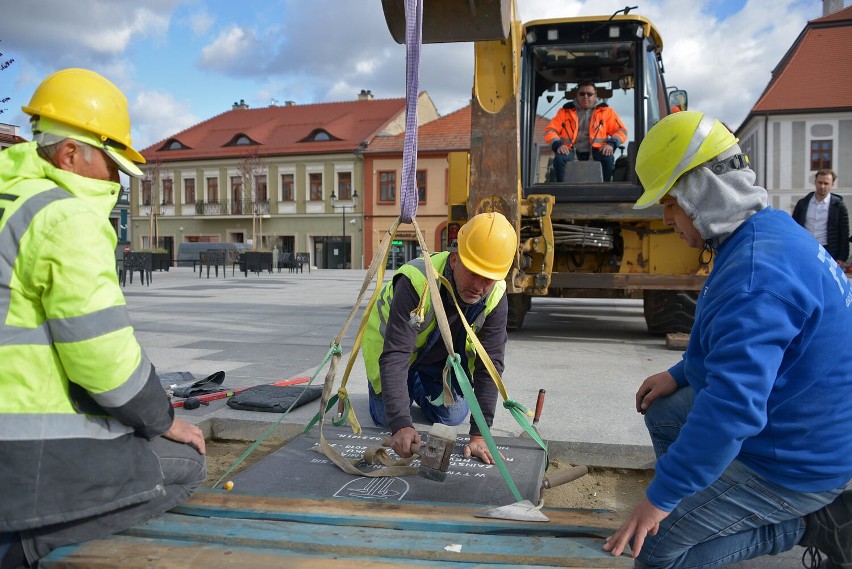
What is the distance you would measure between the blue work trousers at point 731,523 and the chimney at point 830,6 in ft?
155

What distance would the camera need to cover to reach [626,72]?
7855mm

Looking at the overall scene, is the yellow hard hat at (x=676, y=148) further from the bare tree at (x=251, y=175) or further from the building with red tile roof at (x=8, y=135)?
the bare tree at (x=251, y=175)

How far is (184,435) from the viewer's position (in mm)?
2404

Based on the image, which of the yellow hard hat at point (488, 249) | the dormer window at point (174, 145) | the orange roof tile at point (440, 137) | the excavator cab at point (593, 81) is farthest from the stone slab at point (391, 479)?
the dormer window at point (174, 145)

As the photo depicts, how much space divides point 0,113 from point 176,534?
8129 mm

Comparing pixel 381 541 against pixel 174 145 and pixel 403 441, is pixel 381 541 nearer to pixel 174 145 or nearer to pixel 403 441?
pixel 403 441

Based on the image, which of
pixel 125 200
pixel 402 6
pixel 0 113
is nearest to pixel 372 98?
pixel 125 200

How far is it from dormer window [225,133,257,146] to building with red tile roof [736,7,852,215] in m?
28.4

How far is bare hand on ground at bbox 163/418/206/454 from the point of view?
2.38 meters

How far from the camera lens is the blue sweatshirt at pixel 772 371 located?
1728mm

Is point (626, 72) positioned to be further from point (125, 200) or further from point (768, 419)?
point (125, 200)

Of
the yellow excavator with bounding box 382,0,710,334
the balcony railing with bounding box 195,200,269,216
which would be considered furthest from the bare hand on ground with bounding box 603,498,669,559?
the balcony railing with bounding box 195,200,269,216

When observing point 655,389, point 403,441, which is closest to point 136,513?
point 403,441

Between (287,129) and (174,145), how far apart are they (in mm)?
7898
